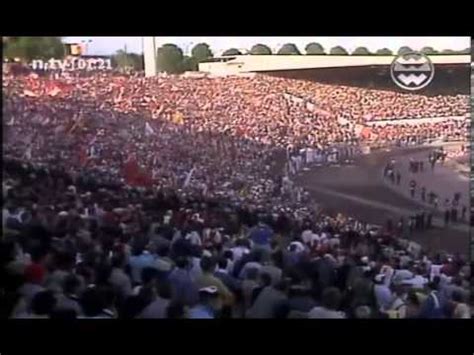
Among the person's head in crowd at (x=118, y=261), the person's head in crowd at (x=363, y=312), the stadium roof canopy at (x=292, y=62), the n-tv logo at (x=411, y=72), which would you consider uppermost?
the stadium roof canopy at (x=292, y=62)

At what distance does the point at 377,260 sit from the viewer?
387 inches

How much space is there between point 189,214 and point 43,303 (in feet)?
4.66

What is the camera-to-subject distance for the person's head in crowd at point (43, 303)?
969cm

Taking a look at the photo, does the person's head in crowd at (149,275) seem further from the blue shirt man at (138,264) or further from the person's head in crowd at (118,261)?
the person's head in crowd at (118,261)

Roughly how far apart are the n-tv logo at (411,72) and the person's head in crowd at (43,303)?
3418 mm

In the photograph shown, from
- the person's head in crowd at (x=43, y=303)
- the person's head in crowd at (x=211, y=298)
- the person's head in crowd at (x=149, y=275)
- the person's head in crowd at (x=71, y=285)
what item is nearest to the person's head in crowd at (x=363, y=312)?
the person's head in crowd at (x=211, y=298)

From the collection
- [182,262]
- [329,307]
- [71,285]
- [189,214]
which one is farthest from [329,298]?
[71,285]

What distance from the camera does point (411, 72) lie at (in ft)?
32.6

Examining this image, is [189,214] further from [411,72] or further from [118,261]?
[411,72]
